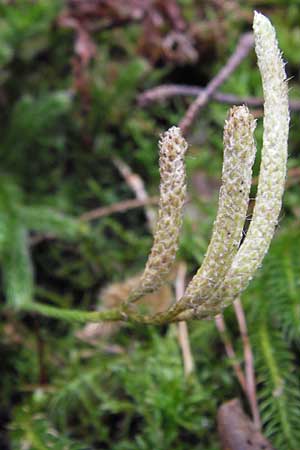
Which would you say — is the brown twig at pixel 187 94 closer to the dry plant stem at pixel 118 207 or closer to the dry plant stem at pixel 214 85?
the dry plant stem at pixel 214 85

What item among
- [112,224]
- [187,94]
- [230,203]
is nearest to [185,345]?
[112,224]

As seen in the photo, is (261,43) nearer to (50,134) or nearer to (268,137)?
(268,137)

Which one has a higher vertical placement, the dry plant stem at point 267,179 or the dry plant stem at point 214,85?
the dry plant stem at point 214,85

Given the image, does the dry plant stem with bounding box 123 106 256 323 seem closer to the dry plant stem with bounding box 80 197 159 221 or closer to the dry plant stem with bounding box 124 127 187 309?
the dry plant stem with bounding box 124 127 187 309

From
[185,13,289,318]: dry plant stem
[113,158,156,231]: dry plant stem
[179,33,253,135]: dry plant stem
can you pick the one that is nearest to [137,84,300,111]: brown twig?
[179,33,253,135]: dry plant stem

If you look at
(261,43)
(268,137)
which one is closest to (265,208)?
(268,137)

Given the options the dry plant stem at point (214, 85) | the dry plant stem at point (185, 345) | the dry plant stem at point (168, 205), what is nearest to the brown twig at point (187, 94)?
the dry plant stem at point (214, 85)
